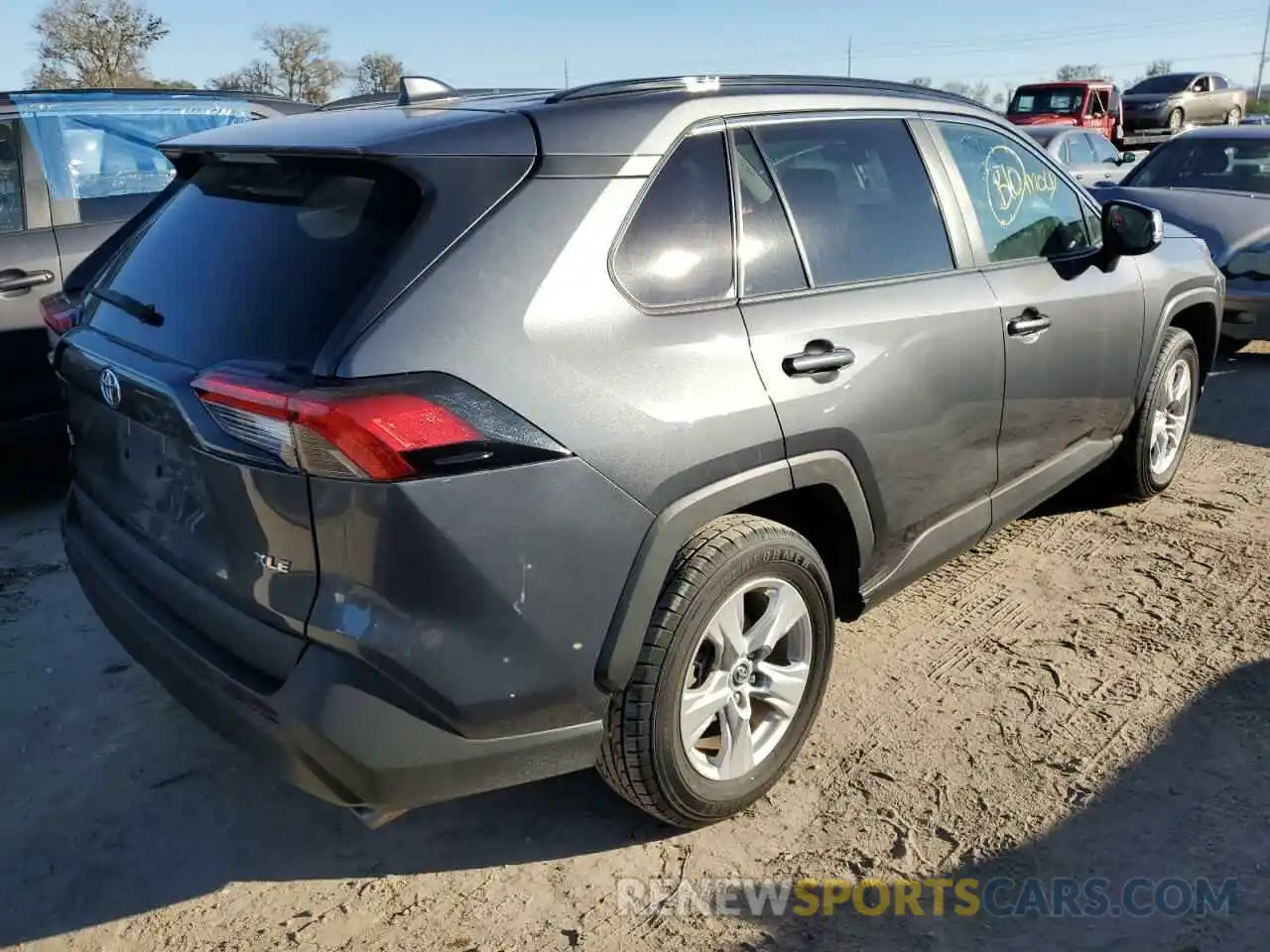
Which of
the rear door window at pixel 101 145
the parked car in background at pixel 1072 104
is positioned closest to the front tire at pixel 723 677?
the rear door window at pixel 101 145

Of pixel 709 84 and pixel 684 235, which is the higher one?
pixel 709 84

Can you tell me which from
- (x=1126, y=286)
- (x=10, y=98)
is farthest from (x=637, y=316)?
(x=10, y=98)

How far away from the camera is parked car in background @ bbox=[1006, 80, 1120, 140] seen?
2095 cm

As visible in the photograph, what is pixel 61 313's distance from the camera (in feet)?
10.1

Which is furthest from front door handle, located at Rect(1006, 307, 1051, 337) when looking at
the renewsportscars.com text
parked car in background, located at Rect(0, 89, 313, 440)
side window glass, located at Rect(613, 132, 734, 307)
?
parked car in background, located at Rect(0, 89, 313, 440)

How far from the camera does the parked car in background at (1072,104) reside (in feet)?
68.7

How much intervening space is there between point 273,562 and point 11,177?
12.3 feet

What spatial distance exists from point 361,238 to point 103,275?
1.12 metres

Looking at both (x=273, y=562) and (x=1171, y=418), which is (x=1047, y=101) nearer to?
(x=1171, y=418)

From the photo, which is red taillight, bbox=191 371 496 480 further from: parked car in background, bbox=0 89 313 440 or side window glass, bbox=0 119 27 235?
side window glass, bbox=0 119 27 235

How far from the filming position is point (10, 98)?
16.3 feet

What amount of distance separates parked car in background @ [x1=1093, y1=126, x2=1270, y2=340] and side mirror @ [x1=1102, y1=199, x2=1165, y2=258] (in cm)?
333

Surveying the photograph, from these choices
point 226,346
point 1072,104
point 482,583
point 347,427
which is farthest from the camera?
point 1072,104

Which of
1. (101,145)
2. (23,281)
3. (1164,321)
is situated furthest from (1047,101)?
(23,281)
